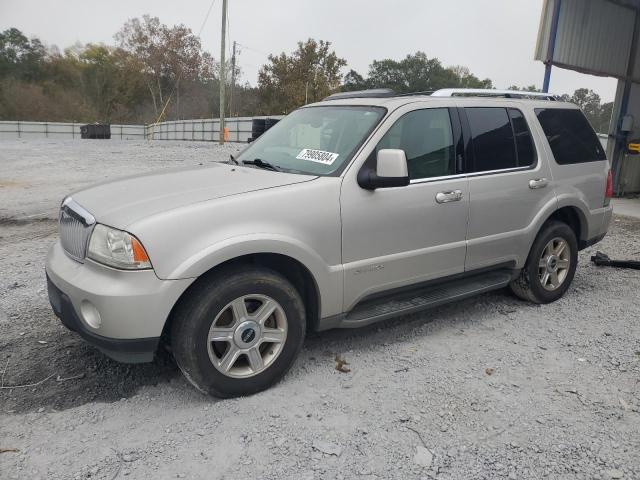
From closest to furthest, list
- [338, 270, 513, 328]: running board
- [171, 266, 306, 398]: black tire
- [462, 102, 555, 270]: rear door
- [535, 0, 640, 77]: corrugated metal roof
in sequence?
[171, 266, 306, 398]: black tire
[338, 270, 513, 328]: running board
[462, 102, 555, 270]: rear door
[535, 0, 640, 77]: corrugated metal roof

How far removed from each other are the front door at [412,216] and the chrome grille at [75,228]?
1535 mm

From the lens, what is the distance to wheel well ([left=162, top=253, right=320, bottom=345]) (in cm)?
329

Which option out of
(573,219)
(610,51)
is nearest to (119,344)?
(573,219)

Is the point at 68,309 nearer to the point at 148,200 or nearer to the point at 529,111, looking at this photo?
the point at 148,200

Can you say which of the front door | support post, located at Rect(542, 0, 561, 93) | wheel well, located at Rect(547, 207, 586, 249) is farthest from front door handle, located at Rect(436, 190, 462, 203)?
support post, located at Rect(542, 0, 561, 93)

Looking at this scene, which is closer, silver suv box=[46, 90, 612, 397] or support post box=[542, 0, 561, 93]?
silver suv box=[46, 90, 612, 397]

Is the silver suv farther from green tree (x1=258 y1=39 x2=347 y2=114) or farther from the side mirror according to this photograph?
green tree (x1=258 y1=39 x2=347 y2=114)

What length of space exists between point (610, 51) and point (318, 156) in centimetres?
1182

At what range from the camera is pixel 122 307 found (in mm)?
2816

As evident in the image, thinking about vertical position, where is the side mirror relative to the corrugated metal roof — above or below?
below

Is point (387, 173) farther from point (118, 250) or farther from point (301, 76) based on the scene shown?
point (301, 76)

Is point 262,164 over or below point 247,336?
over

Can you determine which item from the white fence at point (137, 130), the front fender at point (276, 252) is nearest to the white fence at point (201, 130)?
the white fence at point (137, 130)

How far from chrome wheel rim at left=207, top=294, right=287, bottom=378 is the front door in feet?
1.79
